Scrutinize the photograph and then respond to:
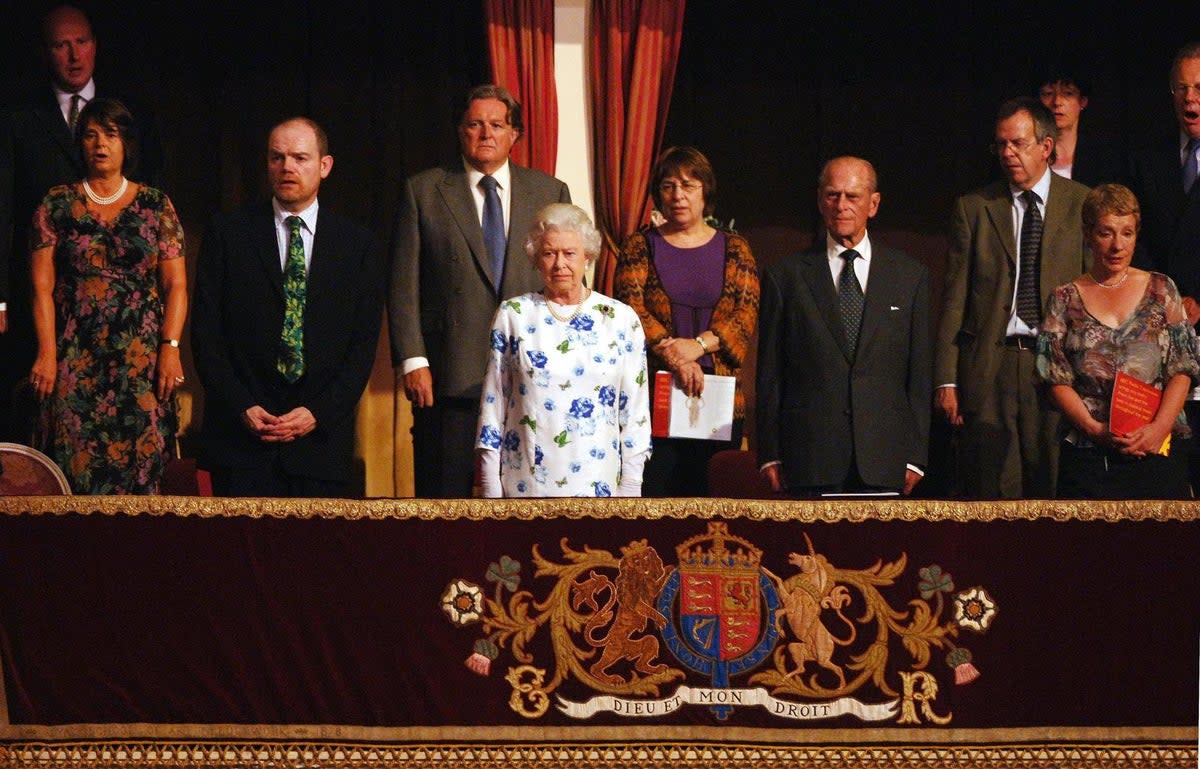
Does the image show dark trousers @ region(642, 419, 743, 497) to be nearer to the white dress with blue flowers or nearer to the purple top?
the purple top

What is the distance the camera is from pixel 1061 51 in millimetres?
6699

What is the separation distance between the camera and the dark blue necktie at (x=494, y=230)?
17.3 feet

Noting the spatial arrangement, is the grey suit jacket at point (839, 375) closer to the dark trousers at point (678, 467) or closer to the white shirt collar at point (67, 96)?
the dark trousers at point (678, 467)

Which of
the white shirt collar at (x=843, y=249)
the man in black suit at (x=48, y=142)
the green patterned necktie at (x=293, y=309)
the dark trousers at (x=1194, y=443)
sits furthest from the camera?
the man in black suit at (x=48, y=142)

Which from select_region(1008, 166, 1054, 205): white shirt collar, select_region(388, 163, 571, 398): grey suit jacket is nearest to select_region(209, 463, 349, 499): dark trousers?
select_region(388, 163, 571, 398): grey suit jacket

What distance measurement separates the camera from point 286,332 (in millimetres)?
4883

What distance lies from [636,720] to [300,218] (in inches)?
76.8

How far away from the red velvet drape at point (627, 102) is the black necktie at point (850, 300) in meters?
1.52

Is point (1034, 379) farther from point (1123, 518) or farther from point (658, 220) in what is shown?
point (658, 220)

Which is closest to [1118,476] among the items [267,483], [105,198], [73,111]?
[267,483]

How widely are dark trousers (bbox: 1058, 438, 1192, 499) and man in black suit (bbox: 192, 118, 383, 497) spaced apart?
1952 mm

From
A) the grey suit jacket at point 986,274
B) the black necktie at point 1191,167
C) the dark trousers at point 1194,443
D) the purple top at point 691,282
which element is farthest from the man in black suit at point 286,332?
the black necktie at point 1191,167

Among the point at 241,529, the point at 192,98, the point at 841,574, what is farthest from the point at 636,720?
the point at 192,98

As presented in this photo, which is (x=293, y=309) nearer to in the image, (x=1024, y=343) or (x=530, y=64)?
(x=530, y=64)
